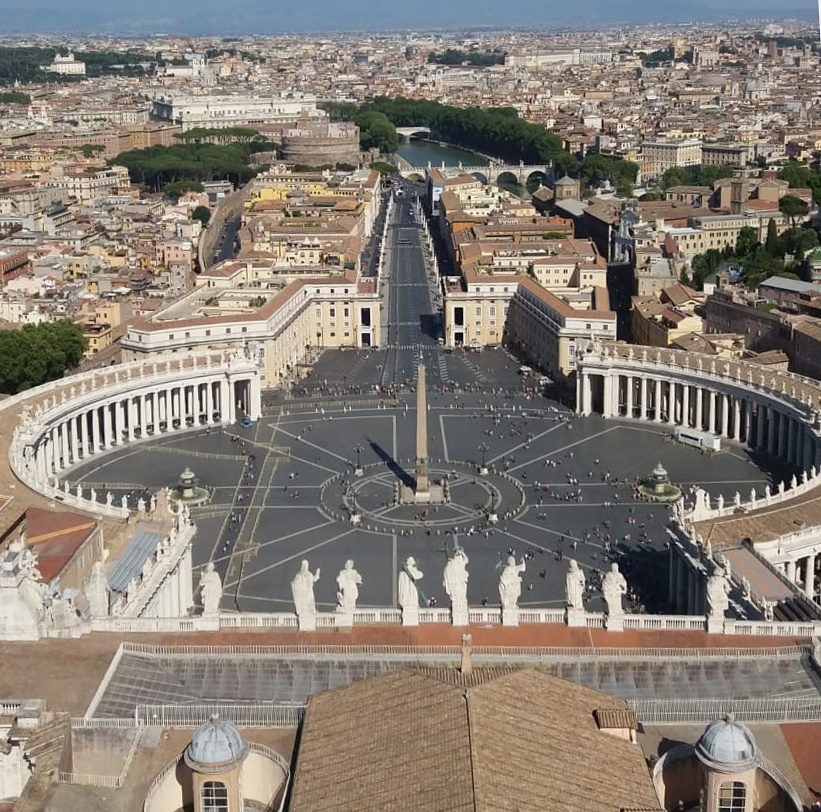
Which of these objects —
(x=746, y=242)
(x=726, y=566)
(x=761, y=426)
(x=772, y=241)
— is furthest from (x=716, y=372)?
(x=746, y=242)

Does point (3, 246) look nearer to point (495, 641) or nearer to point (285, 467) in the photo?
point (285, 467)

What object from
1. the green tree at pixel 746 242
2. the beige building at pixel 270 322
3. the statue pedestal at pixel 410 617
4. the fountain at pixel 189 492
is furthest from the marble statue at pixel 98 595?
A: the green tree at pixel 746 242

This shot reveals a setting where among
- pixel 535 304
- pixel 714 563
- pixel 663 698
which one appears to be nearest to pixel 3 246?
pixel 535 304

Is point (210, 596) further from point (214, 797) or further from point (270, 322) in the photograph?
point (270, 322)

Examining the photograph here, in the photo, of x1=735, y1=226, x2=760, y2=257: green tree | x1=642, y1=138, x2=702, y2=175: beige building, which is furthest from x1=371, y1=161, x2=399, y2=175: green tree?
x1=735, y1=226, x2=760, y2=257: green tree

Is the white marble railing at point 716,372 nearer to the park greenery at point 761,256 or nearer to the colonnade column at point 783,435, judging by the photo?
the colonnade column at point 783,435

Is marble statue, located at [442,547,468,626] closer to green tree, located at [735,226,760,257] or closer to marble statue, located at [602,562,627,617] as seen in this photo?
marble statue, located at [602,562,627,617]
